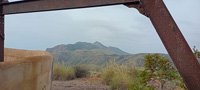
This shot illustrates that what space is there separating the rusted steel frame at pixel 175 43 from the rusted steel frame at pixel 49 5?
0.40m

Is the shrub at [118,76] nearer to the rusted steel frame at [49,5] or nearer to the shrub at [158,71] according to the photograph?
the shrub at [158,71]

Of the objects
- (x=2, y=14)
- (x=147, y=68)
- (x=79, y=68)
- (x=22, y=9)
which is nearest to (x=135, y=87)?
(x=147, y=68)

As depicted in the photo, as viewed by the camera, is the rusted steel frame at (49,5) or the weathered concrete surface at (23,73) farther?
the rusted steel frame at (49,5)

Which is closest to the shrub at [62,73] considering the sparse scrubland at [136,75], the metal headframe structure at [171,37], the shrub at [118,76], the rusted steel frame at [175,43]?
the sparse scrubland at [136,75]

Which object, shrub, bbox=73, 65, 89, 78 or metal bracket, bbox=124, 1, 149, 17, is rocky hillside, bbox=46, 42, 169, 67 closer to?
shrub, bbox=73, 65, 89, 78

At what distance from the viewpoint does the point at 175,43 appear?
81.9 inches

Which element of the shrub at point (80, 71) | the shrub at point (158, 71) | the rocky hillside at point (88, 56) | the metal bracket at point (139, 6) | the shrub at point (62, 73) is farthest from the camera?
the rocky hillside at point (88, 56)

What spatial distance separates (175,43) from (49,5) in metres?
2.19

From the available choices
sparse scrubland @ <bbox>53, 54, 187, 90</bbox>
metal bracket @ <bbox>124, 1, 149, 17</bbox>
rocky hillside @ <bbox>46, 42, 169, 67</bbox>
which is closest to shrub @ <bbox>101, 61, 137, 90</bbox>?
sparse scrubland @ <bbox>53, 54, 187, 90</bbox>

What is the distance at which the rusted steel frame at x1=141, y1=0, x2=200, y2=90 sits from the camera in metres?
2.00

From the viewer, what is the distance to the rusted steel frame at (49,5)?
279 cm

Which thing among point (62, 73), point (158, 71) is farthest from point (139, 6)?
point (62, 73)

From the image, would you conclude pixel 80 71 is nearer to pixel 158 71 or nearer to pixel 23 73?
pixel 158 71

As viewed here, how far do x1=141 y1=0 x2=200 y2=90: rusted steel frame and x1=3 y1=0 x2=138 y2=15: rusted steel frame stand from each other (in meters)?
0.40
